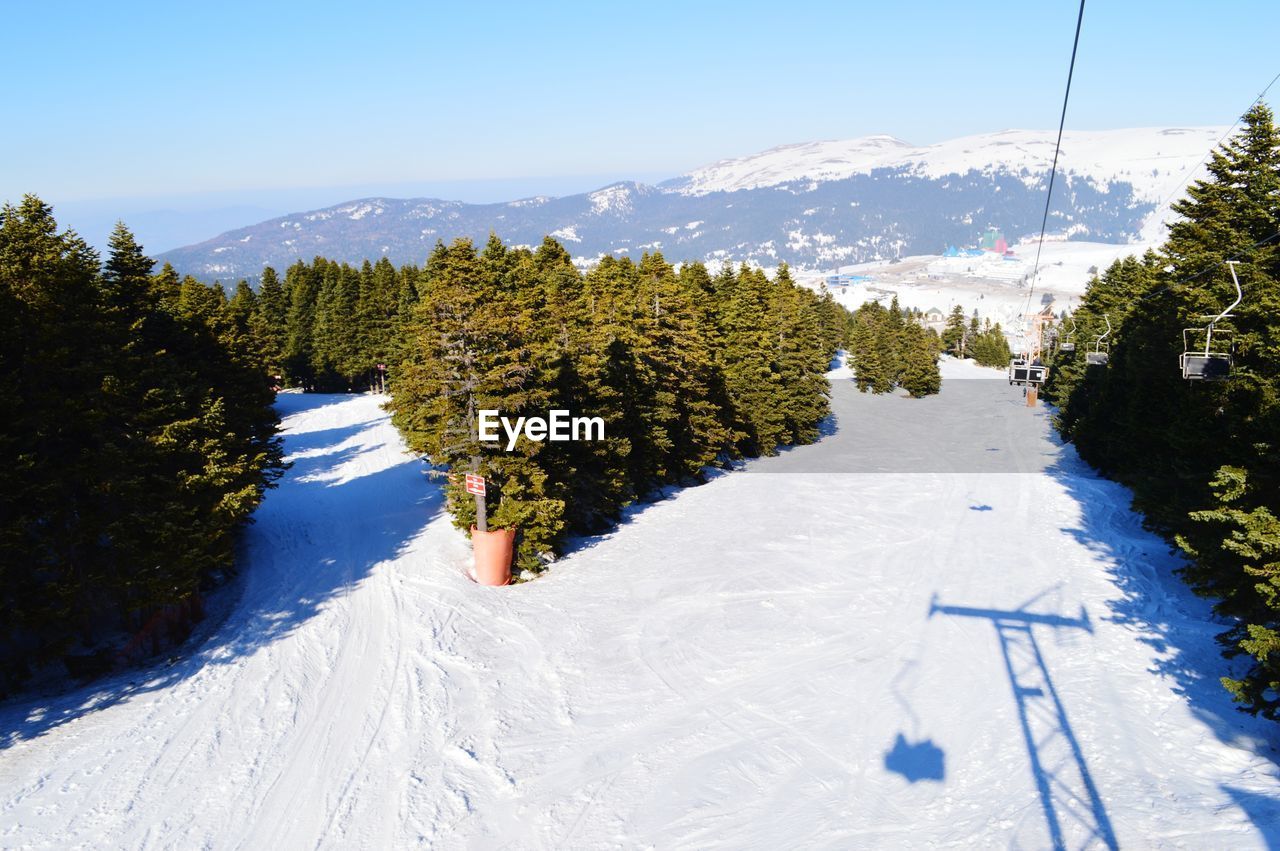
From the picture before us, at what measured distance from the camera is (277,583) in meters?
21.1

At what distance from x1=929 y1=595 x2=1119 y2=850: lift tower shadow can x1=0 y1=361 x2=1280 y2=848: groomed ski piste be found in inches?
2.6

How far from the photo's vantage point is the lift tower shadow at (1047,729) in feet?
38.2

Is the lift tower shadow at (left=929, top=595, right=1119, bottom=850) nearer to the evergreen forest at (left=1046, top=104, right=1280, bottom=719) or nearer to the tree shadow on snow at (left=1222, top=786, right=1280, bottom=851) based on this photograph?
the tree shadow on snow at (left=1222, top=786, right=1280, bottom=851)

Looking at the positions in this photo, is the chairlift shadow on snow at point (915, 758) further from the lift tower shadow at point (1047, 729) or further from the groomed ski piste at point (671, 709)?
the lift tower shadow at point (1047, 729)

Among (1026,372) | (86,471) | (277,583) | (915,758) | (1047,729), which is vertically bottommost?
(1047,729)

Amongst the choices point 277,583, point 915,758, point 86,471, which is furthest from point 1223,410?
point 86,471

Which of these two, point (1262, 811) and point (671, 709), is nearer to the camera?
point (1262, 811)

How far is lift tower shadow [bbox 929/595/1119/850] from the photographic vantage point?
38.2 feet

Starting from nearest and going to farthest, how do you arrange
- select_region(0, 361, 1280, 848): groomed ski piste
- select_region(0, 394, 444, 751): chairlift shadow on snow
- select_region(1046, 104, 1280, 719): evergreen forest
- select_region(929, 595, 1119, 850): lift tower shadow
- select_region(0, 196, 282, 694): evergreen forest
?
select_region(0, 361, 1280, 848): groomed ski piste < select_region(929, 595, 1119, 850): lift tower shadow < select_region(0, 196, 282, 694): evergreen forest < select_region(1046, 104, 1280, 719): evergreen forest < select_region(0, 394, 444, 751): chairlift shadow on snow

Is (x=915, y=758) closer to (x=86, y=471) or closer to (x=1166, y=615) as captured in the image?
(x=1166, y=615)

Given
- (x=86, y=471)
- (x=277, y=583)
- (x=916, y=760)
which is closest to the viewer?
(x=916, y=760)

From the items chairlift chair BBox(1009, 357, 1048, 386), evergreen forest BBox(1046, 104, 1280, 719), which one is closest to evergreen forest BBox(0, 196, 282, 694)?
evergreen forest BBox(1046, 104, 1280, 719)

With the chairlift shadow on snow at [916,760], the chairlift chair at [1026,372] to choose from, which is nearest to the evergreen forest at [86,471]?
the chairlift shadow on snow at [916,760]

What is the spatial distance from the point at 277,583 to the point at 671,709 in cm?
1256
